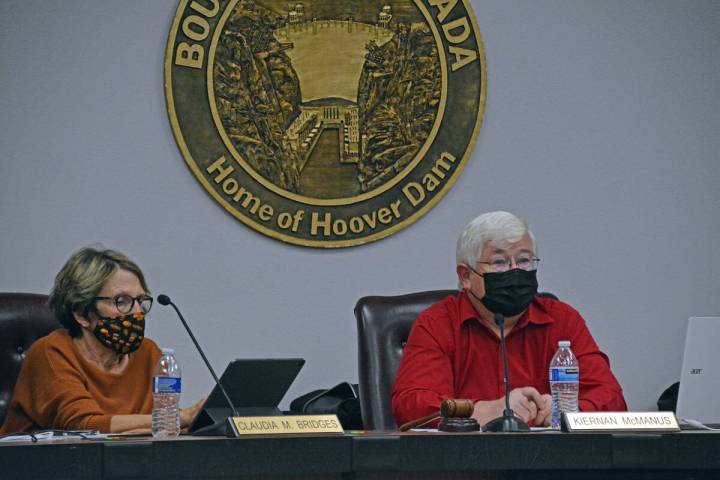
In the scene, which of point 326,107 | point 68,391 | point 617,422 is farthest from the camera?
point 326,107

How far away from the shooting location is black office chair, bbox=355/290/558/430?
2916mm

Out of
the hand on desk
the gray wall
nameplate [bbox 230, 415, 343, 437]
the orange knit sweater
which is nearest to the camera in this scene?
nameplate [bbox 230, 415, 343, 437]

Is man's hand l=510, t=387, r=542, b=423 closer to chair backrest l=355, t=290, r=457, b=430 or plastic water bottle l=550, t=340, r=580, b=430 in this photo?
plastic water bottle l=550, t=340, r=580, b=430

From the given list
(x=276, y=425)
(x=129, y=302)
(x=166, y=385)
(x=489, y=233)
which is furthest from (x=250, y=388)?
(x=489, y=233)

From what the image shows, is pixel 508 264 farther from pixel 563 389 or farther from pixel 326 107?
pixel 326 107

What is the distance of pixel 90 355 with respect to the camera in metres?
2.97

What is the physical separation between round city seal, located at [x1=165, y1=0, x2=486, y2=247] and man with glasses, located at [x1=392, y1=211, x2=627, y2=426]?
85 cm

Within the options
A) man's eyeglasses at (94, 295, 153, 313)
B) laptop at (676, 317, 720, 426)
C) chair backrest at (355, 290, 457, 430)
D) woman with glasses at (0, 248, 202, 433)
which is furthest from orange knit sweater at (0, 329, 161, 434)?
laptop at (676, 317, 720, 426)

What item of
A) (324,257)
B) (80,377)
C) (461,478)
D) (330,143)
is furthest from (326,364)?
(461,478)

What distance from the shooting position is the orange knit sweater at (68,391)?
275 centimetres

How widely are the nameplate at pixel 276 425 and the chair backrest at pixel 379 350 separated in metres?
1.00

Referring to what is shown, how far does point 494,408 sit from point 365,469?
79 cm

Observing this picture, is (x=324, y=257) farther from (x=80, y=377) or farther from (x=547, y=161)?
(x=80, y=377)

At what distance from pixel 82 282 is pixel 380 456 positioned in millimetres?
1367
